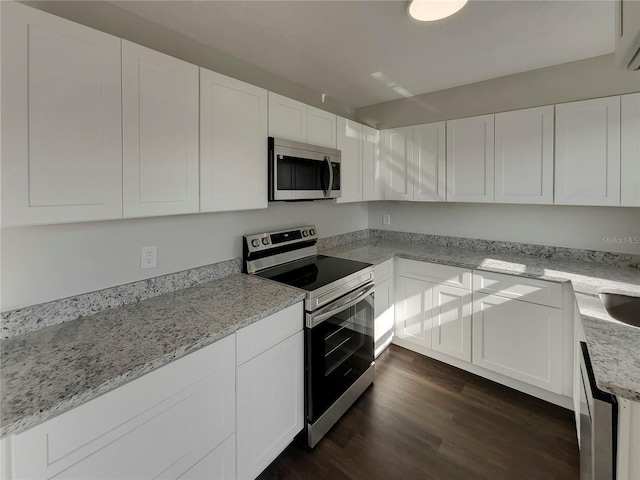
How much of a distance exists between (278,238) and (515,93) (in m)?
2.29

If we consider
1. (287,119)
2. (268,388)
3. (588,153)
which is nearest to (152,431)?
(268,388)

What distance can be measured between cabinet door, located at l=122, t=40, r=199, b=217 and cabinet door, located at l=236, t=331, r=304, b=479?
0.86 meters

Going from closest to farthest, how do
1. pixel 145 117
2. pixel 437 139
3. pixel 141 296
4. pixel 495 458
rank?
1. pixel 145 117
2. pixel 141 296
3. pixel 495 458
4. pixel 437 139

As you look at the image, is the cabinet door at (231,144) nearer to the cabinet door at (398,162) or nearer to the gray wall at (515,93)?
the cabinet door at (398,162)

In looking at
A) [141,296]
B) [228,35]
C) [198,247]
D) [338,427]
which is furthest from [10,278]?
[338,427]

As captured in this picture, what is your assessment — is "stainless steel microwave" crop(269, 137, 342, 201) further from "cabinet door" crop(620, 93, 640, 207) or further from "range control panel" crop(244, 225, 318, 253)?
"cabinet door" crop(620, 93, 640, 207)

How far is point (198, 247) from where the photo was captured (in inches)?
74.1

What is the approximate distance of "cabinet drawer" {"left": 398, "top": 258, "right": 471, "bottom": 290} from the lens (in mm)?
2367

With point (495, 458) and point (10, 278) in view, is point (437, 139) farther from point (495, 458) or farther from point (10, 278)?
point (10, 278)

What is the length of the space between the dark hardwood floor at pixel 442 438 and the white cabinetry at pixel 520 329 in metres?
0.22

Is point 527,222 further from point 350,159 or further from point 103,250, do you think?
point 103,250

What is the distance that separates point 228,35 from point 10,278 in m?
1.67

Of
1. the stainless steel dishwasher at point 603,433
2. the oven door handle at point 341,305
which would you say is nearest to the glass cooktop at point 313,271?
the oven door handle at point 341,305

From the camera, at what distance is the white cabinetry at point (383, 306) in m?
2.53
